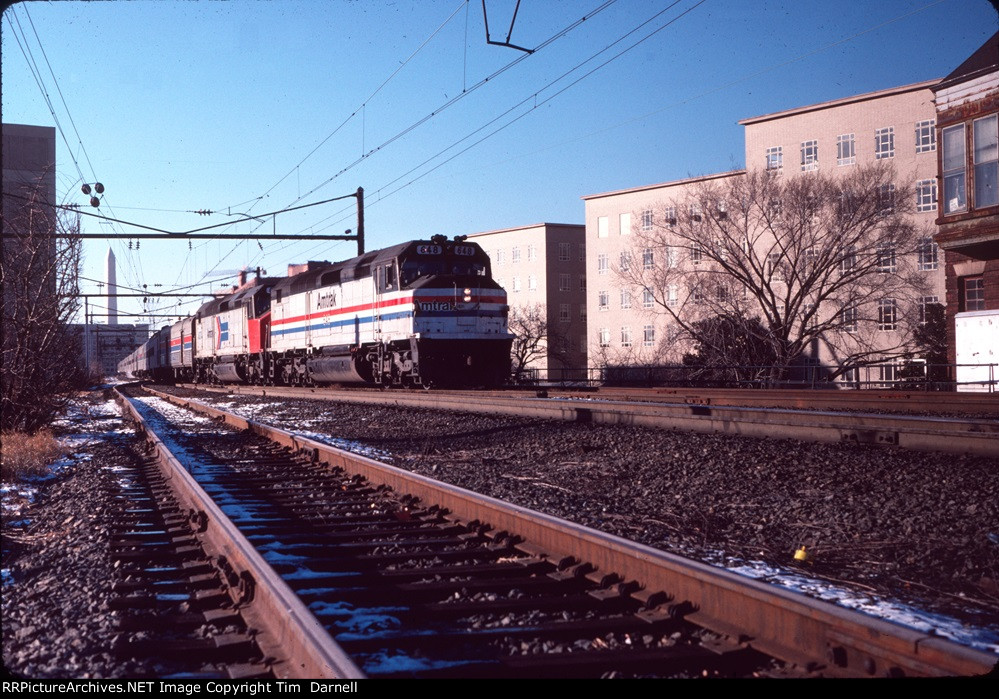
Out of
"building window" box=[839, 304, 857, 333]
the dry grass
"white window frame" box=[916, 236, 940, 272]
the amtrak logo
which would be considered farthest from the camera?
"white window frame" box=[916, 236, 940, 272]

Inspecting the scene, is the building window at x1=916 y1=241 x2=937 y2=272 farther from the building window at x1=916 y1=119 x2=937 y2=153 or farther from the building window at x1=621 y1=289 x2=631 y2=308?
the building window at x1=621 y1=289 x2=631 y2=308

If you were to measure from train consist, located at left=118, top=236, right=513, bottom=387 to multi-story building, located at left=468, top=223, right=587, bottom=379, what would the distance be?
3864cm

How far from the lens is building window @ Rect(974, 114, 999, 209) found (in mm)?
21891

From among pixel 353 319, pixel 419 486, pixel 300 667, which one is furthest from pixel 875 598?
pixel 353 319

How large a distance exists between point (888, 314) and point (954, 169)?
62.7 ft

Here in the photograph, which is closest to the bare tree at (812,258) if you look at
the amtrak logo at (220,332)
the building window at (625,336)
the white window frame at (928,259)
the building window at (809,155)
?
the white window frame at (928,259)

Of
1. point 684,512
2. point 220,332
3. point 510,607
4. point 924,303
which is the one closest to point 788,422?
point 684,512

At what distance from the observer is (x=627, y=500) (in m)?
7.71

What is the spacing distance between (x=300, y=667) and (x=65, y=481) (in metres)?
8.36

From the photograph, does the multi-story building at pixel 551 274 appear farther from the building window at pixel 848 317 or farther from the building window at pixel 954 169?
→ the building window at pixel 954 169

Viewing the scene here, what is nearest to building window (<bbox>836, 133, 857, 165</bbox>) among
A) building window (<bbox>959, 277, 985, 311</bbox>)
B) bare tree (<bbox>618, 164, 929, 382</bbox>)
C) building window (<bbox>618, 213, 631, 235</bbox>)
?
bare tree (<bbox>618, 164, 929, 382</bbox>)

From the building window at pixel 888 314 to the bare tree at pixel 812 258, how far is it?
5cm

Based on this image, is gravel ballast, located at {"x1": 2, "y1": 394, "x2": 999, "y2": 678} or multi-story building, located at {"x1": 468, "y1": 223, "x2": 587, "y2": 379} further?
multi-story building, located at {"x1": 468, "y1": 223, "x2": 587, "y2": 379}

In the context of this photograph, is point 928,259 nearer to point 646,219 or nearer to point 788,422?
point 646,219
